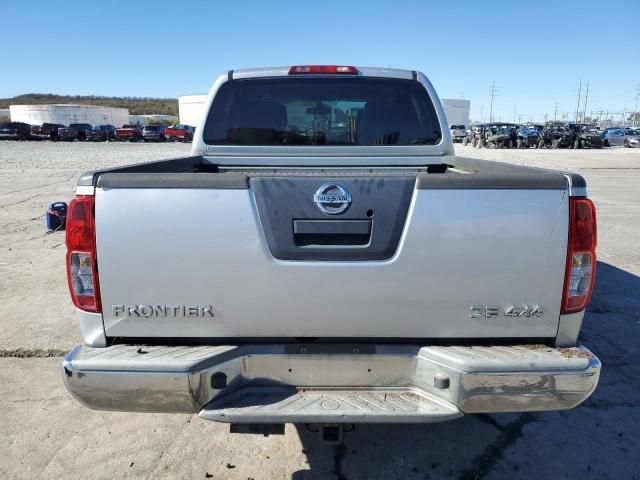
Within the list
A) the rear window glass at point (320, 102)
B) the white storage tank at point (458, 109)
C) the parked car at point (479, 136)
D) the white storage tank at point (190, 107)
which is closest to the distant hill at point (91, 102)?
the white storage tank at point (190, 107)

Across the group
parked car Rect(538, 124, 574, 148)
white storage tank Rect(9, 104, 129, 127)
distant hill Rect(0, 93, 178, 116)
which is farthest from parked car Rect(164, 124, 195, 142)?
distant hill Rect(0, 93, 178, 116)

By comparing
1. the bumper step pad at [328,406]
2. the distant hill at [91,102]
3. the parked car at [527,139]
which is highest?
the distant hill at [91,102]

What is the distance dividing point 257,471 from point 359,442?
65cm

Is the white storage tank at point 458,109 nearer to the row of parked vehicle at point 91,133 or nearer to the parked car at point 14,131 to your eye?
the row of parked vehicle at point 91,133

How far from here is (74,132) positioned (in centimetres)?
4588

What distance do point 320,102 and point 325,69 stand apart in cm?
33

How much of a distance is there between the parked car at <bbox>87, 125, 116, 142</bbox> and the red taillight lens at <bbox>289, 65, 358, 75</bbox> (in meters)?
48.8

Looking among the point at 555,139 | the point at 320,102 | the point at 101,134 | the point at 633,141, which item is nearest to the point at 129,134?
the point at 101,134

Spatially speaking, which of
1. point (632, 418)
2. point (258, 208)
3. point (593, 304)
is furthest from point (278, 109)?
point (593, 304)

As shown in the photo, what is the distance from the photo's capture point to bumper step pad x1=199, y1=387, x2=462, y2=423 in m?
2.09

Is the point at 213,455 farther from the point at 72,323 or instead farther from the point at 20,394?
the point at 72,323

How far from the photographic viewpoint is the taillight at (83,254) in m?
2.13

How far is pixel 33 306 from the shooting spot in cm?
511

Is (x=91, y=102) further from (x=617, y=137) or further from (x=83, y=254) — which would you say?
(x=83, y=254)
